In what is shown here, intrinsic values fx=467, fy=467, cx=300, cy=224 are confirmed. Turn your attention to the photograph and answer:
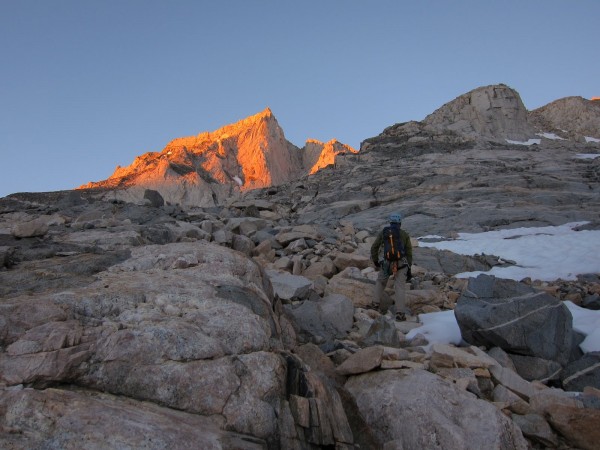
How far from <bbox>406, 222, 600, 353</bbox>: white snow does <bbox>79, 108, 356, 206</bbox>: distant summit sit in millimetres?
40241

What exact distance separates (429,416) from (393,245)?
515 cm

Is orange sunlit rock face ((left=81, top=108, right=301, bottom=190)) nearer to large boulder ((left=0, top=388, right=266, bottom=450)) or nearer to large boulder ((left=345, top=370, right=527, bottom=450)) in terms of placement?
large boulder ((left=345, top=370, right=527, bottom=450))

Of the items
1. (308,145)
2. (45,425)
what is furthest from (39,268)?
(308,145)

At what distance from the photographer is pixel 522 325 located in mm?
6844

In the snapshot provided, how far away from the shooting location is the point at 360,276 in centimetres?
1025

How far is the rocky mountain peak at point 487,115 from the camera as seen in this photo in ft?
163

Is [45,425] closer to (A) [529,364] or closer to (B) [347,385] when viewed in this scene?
(B) [347,385]

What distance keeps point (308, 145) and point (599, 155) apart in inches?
2103

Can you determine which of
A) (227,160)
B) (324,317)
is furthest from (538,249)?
(227,160)

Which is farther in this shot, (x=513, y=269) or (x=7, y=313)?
(x=513, y=269)

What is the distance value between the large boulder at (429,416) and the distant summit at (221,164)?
155 feet

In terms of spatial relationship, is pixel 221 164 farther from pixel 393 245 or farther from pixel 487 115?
pixel 393 245

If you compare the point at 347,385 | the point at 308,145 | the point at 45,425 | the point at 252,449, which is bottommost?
the point at 347,385

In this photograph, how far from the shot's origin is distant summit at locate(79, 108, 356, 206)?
5306 cm
